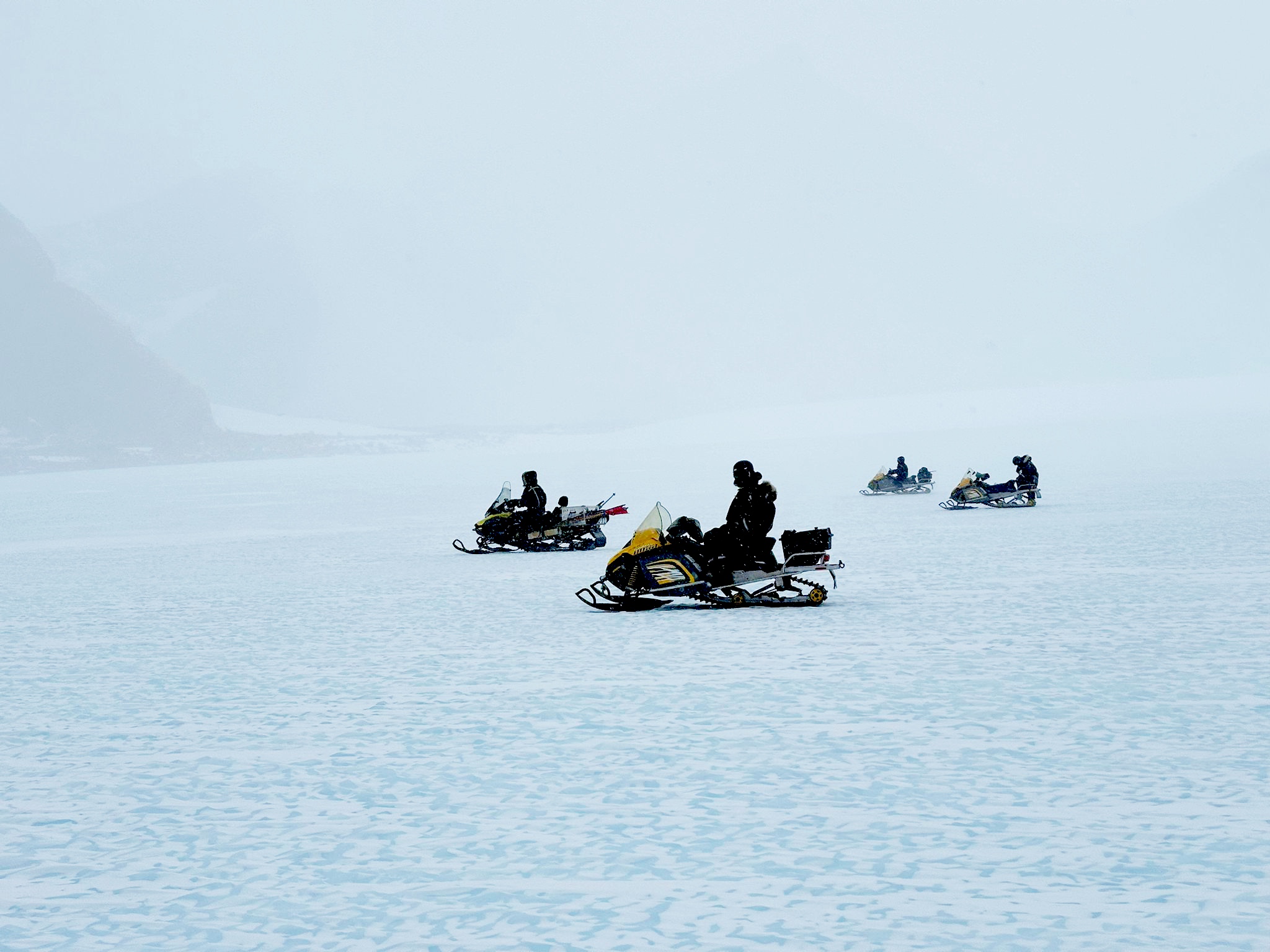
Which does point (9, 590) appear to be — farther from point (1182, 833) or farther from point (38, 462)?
point (38, 462)

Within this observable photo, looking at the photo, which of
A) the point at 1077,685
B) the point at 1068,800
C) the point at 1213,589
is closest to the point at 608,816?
the point at 1068,800

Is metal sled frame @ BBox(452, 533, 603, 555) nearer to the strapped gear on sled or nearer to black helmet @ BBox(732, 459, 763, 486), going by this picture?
black helmet @ BBox(732, 459, 763, 486)

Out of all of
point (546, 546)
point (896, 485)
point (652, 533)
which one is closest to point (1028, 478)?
point (896, 485)

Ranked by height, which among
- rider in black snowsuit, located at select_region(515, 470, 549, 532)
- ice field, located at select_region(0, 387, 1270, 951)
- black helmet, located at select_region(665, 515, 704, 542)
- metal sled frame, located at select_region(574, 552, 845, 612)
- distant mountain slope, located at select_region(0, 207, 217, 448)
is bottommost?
ice field, located at select_region(0, 387, 1270, 951)

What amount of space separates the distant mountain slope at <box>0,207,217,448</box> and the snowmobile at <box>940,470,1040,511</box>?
163 m

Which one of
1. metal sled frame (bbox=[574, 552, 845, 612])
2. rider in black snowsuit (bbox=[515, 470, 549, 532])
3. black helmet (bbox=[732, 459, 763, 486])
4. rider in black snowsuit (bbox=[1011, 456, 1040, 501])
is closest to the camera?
black helmet (bbox=[732, 459, 763, 486])

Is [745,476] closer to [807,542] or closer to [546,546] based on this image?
[807,542]

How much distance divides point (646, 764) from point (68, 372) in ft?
633

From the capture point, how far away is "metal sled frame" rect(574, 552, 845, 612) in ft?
58.5

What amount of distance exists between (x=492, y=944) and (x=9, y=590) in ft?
66.8

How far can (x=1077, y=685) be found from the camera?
1191 cm

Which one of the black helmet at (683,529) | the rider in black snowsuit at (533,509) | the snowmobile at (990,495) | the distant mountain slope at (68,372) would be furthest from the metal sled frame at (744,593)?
the distant mountain slope at (68,372)

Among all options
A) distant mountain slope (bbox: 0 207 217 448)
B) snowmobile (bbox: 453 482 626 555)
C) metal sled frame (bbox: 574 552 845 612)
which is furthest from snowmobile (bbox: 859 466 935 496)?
distant mountain slope (bbox: 0 207 217 448)

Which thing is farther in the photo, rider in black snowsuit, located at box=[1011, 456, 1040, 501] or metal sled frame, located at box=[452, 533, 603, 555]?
rider in black snowsuit, located at box=[1011, 456, 1040, 501]
